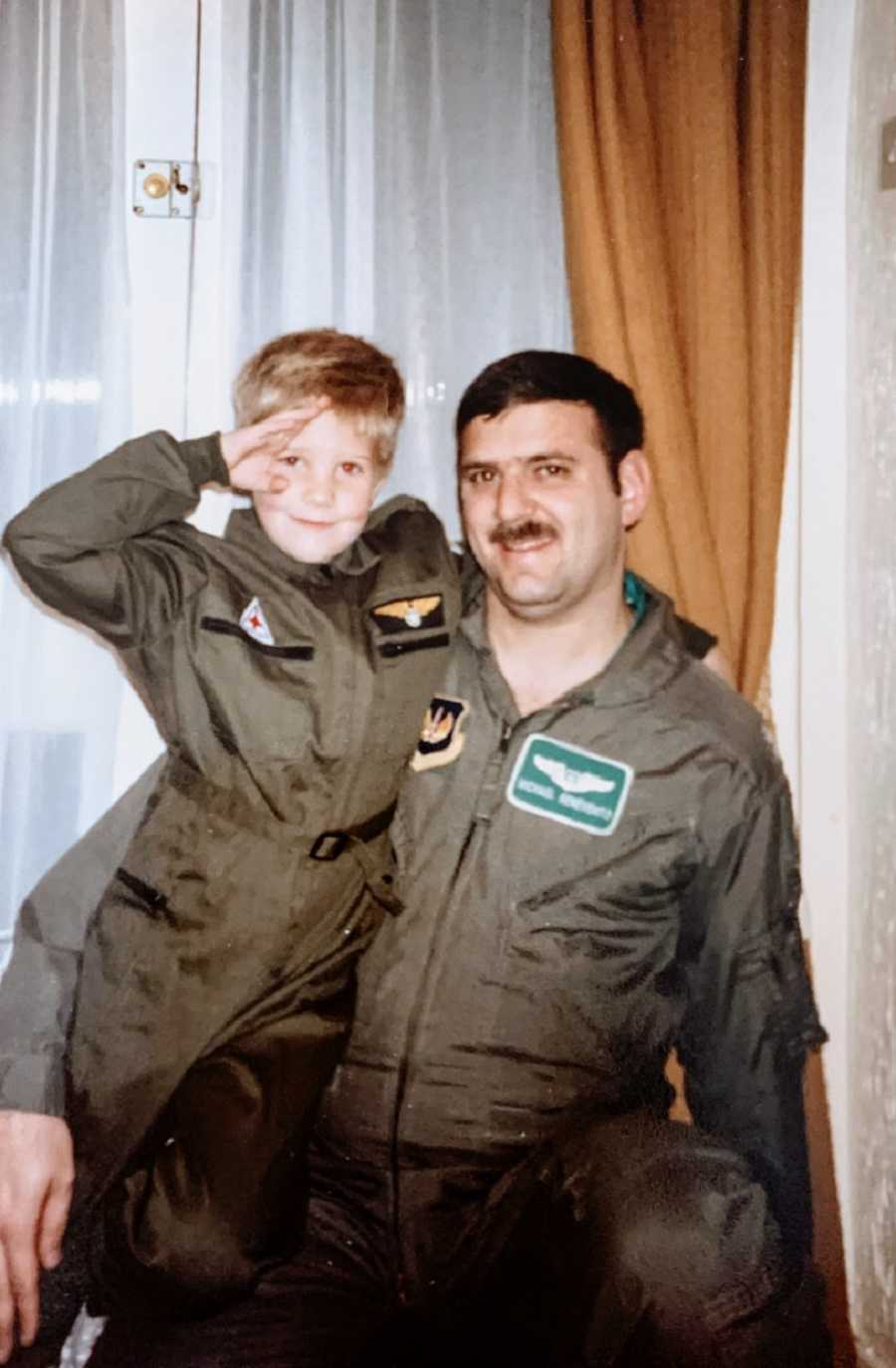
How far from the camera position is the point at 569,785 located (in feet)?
3.93

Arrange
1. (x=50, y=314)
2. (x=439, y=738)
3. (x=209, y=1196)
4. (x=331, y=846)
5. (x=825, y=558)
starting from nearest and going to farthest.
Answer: (x=209, y=1196) < (x=331, y=846) < (x=439, y=738) < (x=50, y=314) < (x=825, y=558)

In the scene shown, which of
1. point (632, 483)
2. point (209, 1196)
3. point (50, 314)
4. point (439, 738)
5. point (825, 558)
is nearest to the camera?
point (209, 1196)

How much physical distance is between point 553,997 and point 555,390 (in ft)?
2.40

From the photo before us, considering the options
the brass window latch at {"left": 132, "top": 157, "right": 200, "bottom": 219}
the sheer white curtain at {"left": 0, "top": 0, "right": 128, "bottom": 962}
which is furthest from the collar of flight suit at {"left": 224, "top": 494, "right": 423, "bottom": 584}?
the brass window latch at {"left": 132, "top": 157, "right": 200, "bottom": 219}

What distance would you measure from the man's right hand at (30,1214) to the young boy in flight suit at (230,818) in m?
0.03

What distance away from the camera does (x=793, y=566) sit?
63.6 inches

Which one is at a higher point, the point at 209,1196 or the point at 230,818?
the point at 230,818

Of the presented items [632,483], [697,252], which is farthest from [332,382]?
[697,252]

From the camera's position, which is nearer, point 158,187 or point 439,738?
point 439,738

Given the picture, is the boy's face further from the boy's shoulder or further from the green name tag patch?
the green name tag patch

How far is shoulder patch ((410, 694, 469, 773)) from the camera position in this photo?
1.22m

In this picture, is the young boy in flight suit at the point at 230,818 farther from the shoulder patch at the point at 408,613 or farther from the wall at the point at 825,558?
the wall at the point at 825,558

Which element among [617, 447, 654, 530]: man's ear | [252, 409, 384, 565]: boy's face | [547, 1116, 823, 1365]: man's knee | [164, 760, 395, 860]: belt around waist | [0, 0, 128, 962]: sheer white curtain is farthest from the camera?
[0, 0, 128, 962]: sheer white curtain

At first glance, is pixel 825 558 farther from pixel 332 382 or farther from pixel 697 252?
pixel 332 382
